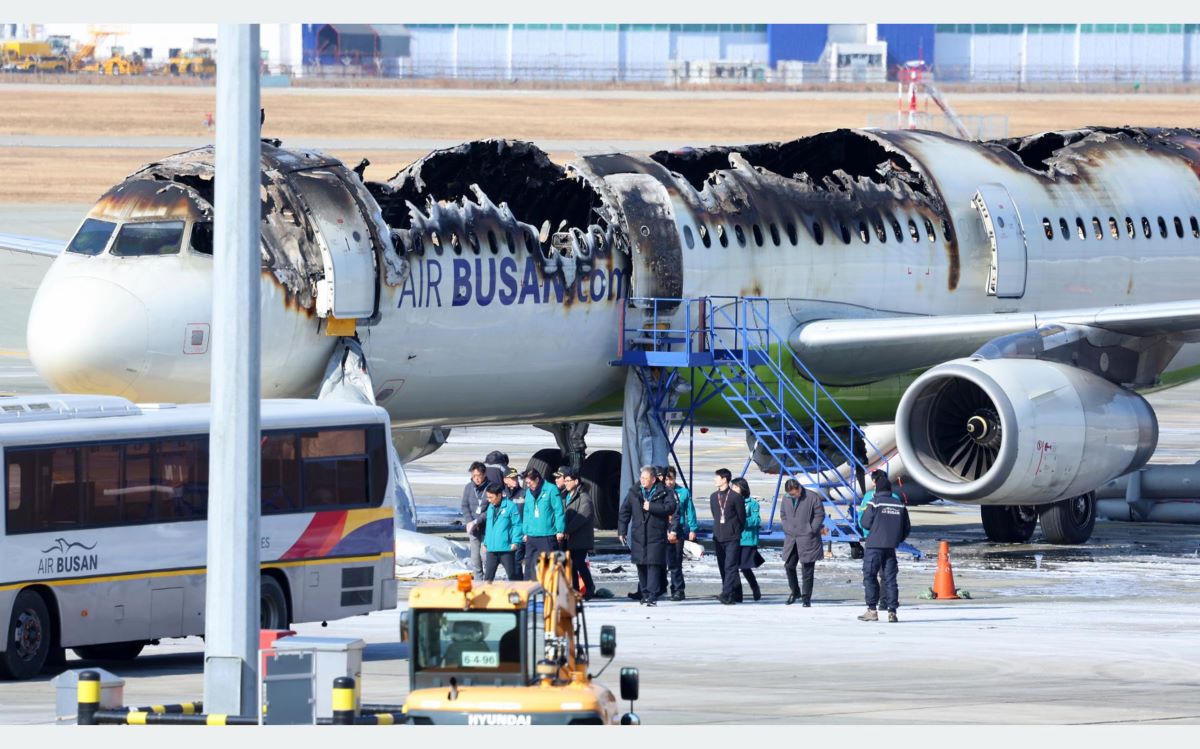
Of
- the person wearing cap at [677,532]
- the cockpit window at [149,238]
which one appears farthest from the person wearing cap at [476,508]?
the cockpit window at [149,238]

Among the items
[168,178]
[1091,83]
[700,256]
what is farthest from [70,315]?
[1091,83]

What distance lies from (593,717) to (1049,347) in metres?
16.5

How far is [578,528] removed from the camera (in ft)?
81.0

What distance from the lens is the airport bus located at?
20.4m

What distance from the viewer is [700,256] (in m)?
30.7

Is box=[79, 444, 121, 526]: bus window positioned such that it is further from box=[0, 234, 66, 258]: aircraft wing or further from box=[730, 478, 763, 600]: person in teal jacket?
box=[0, 234, 66, 258]: aircraft wing

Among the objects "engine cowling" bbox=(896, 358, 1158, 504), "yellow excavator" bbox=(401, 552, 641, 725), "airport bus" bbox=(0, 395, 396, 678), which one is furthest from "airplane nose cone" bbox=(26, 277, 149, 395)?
"yellow excavator" bbox=(401, 552, 641, 725)

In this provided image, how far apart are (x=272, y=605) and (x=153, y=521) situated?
4.56 ft

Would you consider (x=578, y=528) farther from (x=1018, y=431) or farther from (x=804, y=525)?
(x=1018, y=431)

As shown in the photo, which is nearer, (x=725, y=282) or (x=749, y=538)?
(x=749, y=538)

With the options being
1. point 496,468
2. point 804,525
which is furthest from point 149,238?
point 804,525

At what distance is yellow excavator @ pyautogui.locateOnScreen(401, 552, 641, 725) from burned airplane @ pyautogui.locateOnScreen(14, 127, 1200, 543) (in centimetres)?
1089

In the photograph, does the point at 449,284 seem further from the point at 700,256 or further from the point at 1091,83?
the point at 1091,83

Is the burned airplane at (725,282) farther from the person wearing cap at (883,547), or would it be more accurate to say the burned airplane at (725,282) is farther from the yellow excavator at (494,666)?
the yellow excavator at (494,666)
